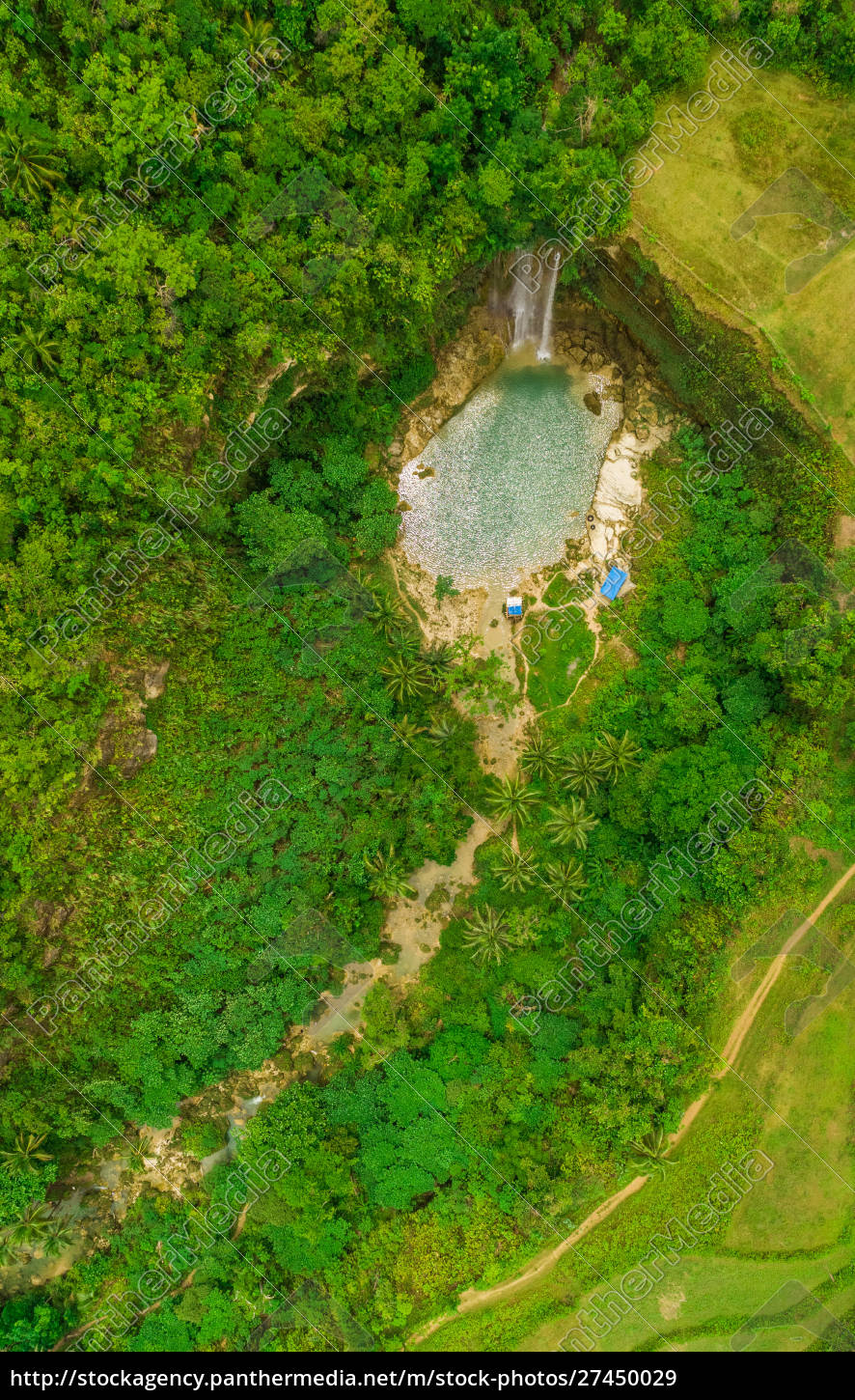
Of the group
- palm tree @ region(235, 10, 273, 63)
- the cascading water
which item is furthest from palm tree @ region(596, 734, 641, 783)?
palm tree @ region(235, 10, 273, 63)

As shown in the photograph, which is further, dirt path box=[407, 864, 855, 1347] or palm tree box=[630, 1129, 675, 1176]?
dirt path box=[407, 864, 855, 1347]

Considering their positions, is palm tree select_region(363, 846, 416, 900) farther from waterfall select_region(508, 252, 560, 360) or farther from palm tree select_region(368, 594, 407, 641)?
waterfall select_region(508, 252, 560, 360)

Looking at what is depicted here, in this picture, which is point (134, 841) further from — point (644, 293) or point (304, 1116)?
point (644, 293)

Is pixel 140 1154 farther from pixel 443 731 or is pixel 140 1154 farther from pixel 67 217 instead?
pixel 67 217

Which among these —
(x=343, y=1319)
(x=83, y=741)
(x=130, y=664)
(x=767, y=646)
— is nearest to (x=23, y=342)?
(x=130, y=664)

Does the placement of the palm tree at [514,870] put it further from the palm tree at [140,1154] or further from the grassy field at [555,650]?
the palm tree at [140,1154]

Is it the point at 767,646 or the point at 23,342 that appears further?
the point at 767,646
